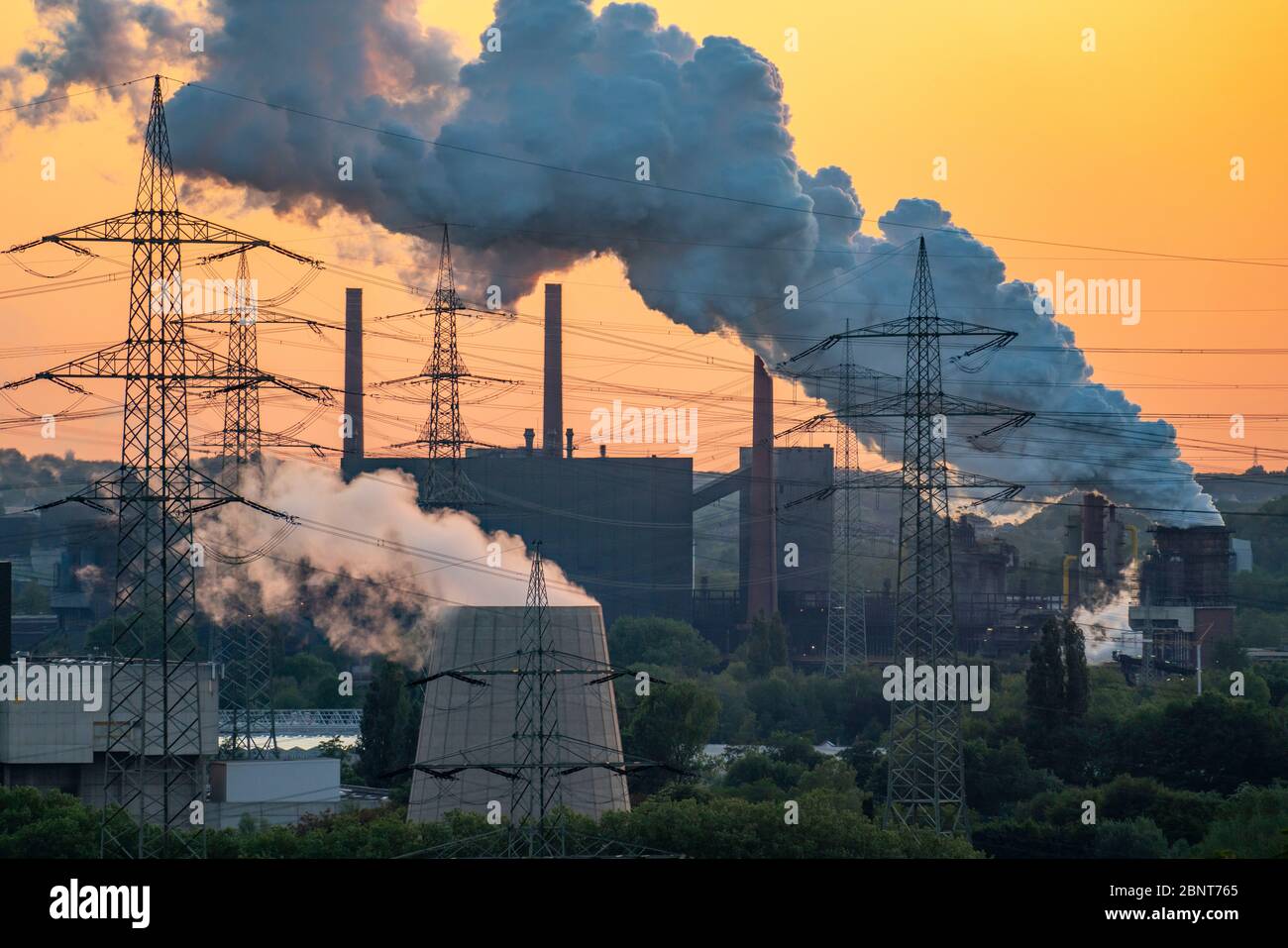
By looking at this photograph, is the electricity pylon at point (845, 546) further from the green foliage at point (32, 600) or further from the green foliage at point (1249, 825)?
the green foliage at point (32, 600)

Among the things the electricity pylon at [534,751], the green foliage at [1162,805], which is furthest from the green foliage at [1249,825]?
the electricity pylon at [534,751]

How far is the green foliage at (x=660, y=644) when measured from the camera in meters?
90.2

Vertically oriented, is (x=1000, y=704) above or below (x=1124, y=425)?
below

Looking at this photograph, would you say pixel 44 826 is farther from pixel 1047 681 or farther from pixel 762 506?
pixel 762 506

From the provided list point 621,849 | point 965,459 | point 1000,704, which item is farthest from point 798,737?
point 621,849

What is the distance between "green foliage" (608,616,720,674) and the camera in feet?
296

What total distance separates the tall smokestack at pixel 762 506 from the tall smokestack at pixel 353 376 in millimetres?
18751

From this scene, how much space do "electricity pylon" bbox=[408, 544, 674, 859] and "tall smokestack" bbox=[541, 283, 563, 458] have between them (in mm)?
55721

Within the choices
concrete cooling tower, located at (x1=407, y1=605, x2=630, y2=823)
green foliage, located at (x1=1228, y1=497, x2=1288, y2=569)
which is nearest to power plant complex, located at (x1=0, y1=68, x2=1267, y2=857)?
concrete cooling tower, located at (x1=407, y1=605, x2=630, y2=823)

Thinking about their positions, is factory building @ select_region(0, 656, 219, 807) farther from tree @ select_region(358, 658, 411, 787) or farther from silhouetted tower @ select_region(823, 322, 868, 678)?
silhouetted tower @ select_region(823, 322, 868, 678)

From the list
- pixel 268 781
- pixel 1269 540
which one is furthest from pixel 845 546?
pixel 1269 540
